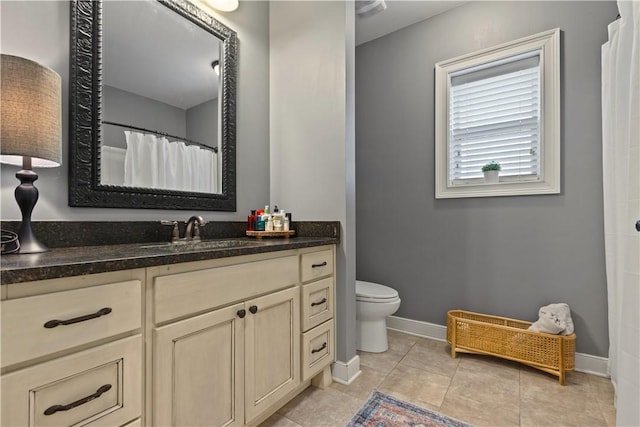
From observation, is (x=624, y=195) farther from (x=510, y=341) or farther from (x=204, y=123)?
(x=204, y=123)

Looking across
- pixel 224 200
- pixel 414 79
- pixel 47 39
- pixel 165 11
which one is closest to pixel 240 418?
pixel 224 200

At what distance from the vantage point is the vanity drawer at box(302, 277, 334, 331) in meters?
1.51

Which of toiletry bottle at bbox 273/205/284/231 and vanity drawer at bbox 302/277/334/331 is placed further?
toiletry bottle at bbox 273/205/284/231

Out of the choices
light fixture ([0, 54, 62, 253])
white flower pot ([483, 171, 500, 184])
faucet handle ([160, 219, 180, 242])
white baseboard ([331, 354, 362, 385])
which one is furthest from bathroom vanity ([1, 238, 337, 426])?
white flower pot ([483, 171, 500, 184])

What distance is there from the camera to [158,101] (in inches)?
59.5

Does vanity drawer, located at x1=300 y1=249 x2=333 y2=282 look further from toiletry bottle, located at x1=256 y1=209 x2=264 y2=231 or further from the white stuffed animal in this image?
the white stuffed animal

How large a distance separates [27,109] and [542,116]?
2.68 meters

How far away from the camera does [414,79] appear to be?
2.52m

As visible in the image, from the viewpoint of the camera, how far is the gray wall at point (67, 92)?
3.51 ft

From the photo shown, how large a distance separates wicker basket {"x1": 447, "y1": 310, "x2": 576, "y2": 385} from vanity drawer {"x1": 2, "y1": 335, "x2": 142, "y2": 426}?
6.34ft

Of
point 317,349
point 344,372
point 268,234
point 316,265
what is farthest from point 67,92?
point 344,372

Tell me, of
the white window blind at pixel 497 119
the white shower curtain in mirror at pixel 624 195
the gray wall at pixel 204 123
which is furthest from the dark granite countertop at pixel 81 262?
Answer: the white window blind at pixel 497 119

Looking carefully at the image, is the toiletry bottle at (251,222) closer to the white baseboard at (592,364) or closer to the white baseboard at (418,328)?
the white baseboard at (418,328)

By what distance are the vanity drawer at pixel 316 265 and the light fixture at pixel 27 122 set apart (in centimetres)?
100
